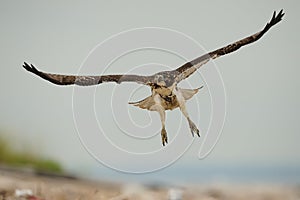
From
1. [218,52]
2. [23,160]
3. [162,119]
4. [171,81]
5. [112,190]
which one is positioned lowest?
[112,190]

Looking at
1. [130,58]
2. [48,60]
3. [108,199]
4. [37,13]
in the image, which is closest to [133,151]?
[108,199]

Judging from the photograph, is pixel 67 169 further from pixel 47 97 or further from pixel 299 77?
pixel 299 77

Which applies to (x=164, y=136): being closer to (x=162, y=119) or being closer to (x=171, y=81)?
(x=162, y=119)

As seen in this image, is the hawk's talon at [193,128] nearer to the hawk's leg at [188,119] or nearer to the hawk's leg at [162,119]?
the hawk's leg at [188,119]

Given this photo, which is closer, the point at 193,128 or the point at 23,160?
the point at 193,128

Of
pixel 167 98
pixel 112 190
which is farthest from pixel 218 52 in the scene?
pixel 112 190

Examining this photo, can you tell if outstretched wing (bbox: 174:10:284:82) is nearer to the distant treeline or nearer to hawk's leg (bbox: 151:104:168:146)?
hawk's leg (bbox: 151:104:168:146)
